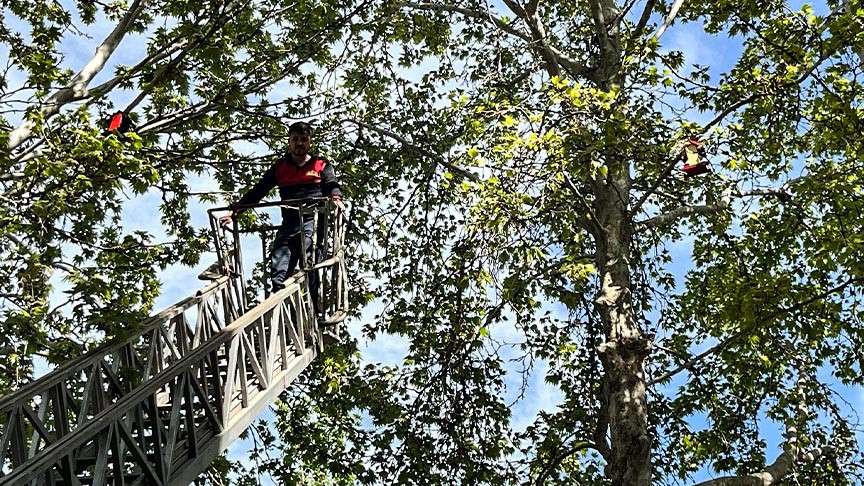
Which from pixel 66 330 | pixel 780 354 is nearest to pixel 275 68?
pixel 66 330

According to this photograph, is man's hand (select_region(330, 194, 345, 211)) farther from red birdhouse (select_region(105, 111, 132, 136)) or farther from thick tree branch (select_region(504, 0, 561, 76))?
thick tree branch (select_region(504, 0, 561, 76))

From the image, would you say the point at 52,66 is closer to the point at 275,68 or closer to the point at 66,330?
the point at 66,330

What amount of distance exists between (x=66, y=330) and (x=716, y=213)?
7.33m

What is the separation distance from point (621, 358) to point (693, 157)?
2333 mm

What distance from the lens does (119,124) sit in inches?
337

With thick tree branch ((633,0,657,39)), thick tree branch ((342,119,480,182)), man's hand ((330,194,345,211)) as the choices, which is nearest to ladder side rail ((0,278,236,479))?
man's hand ((330,194,345,211))

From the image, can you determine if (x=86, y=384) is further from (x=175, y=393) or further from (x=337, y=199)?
(x=337, y=199)

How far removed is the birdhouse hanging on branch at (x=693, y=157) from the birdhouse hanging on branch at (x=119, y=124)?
526 centimetres

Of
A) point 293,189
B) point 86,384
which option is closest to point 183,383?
point 86,384

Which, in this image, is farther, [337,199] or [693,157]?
[337,199]

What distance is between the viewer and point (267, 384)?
23.6ft

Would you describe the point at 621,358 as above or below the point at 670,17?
below

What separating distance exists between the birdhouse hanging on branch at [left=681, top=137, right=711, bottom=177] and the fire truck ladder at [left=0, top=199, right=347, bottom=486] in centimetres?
338

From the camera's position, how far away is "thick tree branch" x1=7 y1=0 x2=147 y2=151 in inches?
336
